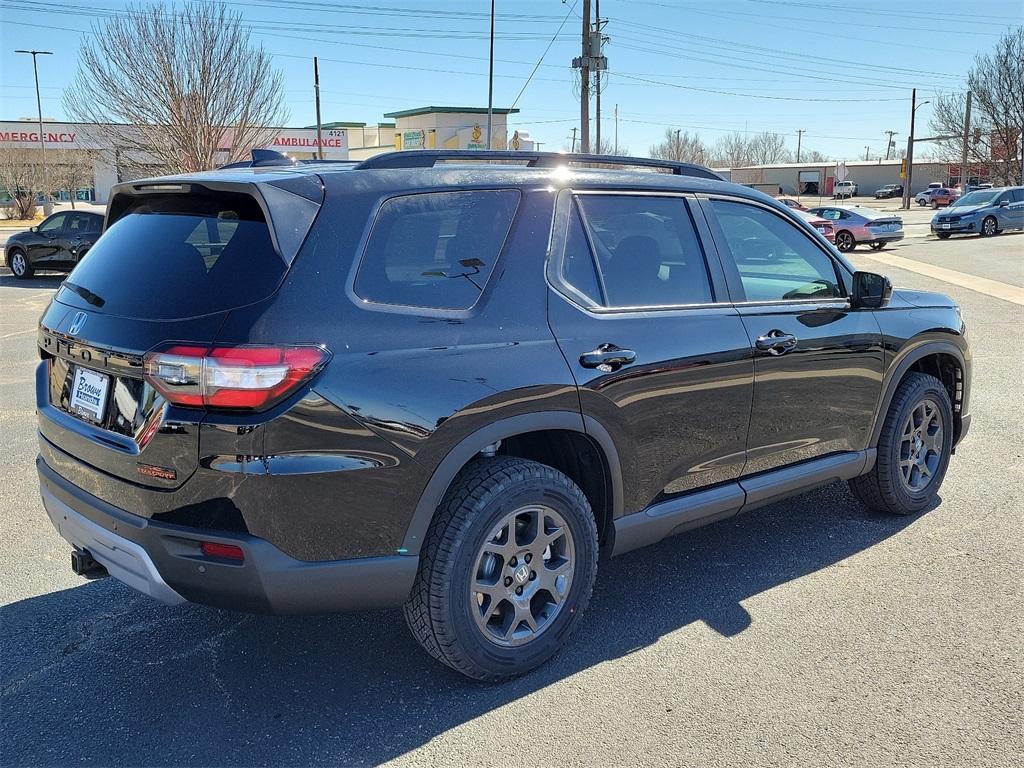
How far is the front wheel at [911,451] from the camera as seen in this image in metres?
4.64

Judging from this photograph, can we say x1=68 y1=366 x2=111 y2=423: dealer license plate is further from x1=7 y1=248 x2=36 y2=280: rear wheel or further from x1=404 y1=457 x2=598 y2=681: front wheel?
x1=7 y1=248 x2=36 y2=280: rear wheel

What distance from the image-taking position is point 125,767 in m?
2.67

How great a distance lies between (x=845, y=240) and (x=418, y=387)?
25090 millimetres

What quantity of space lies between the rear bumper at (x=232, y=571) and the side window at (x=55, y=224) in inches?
744

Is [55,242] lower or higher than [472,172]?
lower

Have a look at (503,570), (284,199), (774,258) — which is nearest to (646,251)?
(774,258)

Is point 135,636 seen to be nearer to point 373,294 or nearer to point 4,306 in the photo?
point 373,294

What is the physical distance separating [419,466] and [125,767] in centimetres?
128

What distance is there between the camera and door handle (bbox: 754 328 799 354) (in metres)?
3.86

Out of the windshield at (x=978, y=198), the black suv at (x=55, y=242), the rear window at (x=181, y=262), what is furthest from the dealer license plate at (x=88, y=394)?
the windshield at (x=978, y=198)

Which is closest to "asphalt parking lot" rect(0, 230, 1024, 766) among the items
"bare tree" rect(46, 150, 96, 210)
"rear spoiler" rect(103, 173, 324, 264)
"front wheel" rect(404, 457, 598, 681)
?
"front wheel" rect(404, 457, 598, 681)

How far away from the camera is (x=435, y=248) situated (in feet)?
9.93

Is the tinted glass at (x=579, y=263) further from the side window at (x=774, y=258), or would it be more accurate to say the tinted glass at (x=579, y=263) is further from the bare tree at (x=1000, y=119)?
the bare tree at (x=1000, y=119)

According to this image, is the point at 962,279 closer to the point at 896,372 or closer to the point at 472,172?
the point at 896,372
